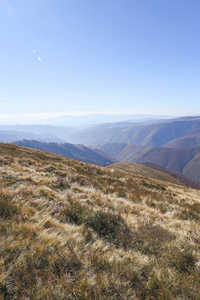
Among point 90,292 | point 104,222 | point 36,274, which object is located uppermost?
point 36,274

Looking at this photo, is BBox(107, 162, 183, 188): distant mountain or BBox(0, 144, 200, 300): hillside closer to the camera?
BBox(0, 144, 200, 300): hillside

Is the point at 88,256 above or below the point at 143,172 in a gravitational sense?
above

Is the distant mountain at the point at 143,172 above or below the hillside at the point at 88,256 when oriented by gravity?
below

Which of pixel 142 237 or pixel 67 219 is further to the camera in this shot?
pixel 67 219

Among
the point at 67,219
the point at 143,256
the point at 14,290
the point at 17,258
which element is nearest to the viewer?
the point at 14,290

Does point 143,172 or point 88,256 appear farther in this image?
point 143,172

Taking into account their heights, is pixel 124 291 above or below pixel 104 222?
above

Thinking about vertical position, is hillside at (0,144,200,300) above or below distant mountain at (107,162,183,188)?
above

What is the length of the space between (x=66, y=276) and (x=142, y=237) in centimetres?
299

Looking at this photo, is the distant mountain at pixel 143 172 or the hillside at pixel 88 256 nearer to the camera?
the hillside at pixel 88 256

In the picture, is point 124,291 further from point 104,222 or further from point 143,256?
point 104,222

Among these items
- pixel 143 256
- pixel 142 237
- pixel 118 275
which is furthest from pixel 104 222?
pixel 118 275

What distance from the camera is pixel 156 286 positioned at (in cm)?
285

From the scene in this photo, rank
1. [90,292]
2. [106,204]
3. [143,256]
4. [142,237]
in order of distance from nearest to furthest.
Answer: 1. [90,292]
2. [143,256]
3. [142,237]
4. [106,204]
